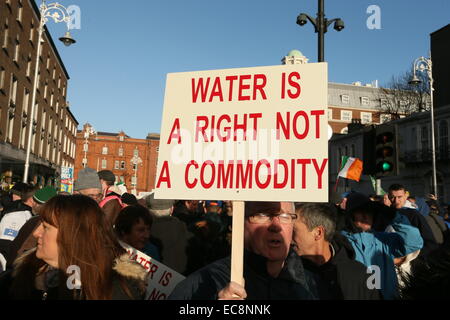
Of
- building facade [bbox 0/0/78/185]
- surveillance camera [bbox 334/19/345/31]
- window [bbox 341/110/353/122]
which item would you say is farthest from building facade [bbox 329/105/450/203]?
window [bbox 341/110/353/122]

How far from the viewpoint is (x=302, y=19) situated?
994cm

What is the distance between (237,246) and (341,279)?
106cm

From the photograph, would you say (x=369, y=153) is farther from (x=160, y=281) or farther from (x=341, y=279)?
(x=160, y=281)

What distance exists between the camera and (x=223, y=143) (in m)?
2.38

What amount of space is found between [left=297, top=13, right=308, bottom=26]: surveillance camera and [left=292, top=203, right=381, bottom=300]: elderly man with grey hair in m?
7.73

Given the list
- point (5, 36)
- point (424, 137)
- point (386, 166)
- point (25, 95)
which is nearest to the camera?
point (386, 166)

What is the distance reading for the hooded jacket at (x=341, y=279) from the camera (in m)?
2.68

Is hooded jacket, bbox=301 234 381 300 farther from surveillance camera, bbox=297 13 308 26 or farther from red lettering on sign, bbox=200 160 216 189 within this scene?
surveillance camera, bbox=297 13 308 26

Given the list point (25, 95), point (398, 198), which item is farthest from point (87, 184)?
point (25, 95)

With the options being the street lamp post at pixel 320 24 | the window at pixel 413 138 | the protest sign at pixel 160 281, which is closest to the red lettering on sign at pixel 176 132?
the protest sign at pixel 160 281

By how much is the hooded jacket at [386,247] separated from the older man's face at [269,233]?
1.20 metres

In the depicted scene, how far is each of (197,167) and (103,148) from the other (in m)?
79.3
